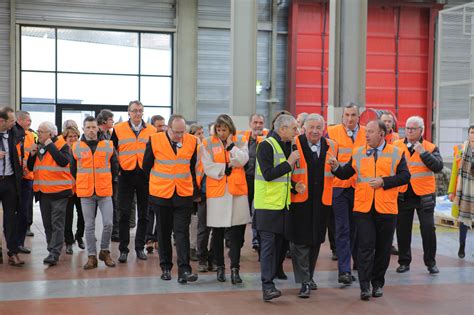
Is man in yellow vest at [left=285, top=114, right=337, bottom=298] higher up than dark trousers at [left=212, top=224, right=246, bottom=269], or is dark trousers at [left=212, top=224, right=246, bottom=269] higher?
man in yellow vest at [left=285, top=114, right=337, bottom=298]

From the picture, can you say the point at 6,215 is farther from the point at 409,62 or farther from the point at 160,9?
the point at 409,62

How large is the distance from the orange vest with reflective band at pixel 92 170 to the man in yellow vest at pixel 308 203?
2.63 m

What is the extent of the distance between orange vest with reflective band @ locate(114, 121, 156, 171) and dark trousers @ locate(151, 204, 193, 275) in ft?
4.66

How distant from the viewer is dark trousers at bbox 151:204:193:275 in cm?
719

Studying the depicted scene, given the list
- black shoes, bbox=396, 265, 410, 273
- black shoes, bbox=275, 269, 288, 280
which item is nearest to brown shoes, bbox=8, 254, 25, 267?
black shoes, bbox=275, 269, 288, 280

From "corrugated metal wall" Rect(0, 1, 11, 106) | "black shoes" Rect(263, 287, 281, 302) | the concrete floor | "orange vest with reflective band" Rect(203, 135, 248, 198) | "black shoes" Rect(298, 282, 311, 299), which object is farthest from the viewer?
"corrugated metal wall" Rect(0, 1, 11, 106)

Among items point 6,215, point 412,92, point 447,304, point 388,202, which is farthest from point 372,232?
point 412,92

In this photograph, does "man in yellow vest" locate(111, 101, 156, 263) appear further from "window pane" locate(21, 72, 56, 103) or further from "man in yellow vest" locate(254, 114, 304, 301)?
"window pane" locate(21, 72, 56, 103)

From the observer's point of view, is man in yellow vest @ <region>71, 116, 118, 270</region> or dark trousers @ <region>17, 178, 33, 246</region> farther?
dark trousers @ <region>17, 178, 33, 246</region>

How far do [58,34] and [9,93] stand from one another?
8.13ft

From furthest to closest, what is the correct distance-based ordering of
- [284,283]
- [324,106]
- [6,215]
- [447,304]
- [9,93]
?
[324,106] → [9,93] → [6,215] → [284,283] → [447,304]

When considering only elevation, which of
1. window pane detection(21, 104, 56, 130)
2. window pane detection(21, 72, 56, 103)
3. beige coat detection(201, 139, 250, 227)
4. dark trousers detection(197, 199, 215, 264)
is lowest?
dark trousers detection(197, 199, 215, 264)

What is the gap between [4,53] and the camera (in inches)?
821

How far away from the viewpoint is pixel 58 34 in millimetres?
21438
